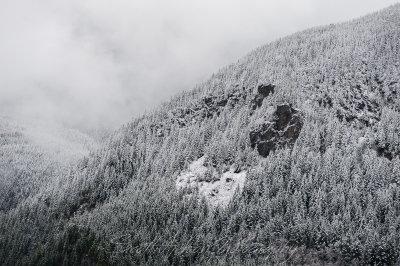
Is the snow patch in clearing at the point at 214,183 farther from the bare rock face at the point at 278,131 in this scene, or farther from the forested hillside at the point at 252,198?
the bare rock face at the point at 278,131

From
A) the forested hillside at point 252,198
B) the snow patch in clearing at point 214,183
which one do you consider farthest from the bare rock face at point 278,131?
the snow patch in clearing at point 214,183

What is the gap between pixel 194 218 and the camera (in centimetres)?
13200

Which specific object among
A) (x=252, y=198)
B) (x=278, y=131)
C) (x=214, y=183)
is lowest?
(x=252, y=198)

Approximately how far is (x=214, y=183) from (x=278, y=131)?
37.3m

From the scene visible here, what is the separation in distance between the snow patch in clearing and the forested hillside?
1.97 feet

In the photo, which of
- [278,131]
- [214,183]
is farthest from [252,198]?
[278,131]

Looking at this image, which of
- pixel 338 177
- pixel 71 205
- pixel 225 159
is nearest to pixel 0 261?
pixel 71 205

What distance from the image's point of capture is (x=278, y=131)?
163m

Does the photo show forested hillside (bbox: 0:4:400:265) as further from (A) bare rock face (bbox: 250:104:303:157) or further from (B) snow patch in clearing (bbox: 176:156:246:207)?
(B) snow patch in clearing (bbox: 176:156:246:207)

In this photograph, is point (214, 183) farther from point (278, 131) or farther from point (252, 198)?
point (278, 131)

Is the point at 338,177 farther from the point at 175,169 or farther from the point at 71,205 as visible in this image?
the point at 71,205

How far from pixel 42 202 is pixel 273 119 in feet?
408

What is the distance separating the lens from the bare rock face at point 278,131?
16038 centimetres

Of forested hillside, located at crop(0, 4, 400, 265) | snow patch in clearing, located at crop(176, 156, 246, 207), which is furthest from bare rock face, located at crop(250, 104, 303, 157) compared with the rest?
snow patch in clearing, located at crop(176, 156, 246, 207)
